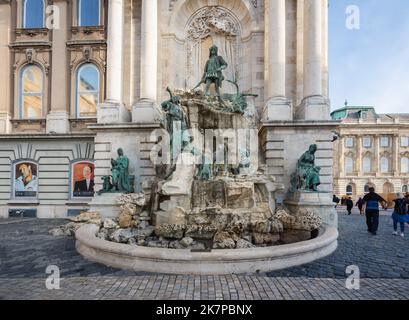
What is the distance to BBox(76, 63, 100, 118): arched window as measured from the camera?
16141 millimetres

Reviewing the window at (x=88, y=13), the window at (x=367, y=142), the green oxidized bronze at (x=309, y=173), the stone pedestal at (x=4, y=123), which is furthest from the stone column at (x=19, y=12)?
the window at (x=367, y=142)

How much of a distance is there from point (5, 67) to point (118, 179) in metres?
11.6

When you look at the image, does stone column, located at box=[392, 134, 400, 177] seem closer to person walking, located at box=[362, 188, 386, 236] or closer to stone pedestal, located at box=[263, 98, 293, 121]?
stone pedestal, located at box=[263, 98, 293, 121]

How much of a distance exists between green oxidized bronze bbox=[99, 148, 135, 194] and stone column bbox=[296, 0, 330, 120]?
895 cm

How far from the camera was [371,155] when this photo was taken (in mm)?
49594

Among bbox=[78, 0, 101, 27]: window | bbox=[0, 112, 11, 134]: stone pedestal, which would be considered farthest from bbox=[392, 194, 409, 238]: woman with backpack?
bbox=[0, 112, 11, 134]: stone pedestal

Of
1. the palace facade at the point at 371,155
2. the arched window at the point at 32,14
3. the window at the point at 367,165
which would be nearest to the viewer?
the arched window at the point at 32,14

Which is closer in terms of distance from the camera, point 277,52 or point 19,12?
point 277,52

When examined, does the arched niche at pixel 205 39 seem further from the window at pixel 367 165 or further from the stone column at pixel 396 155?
the stone column at pixel 396 155

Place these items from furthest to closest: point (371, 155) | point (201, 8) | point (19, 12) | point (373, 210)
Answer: point (371, 155)
point (19, 12)
point (201, 8)
point (373, 210)

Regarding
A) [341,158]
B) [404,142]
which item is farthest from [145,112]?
[404,142]

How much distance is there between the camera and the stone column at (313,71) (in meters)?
12.6

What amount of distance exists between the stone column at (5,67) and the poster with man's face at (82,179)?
16.4ft

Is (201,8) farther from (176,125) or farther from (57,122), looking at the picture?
(57,122)
